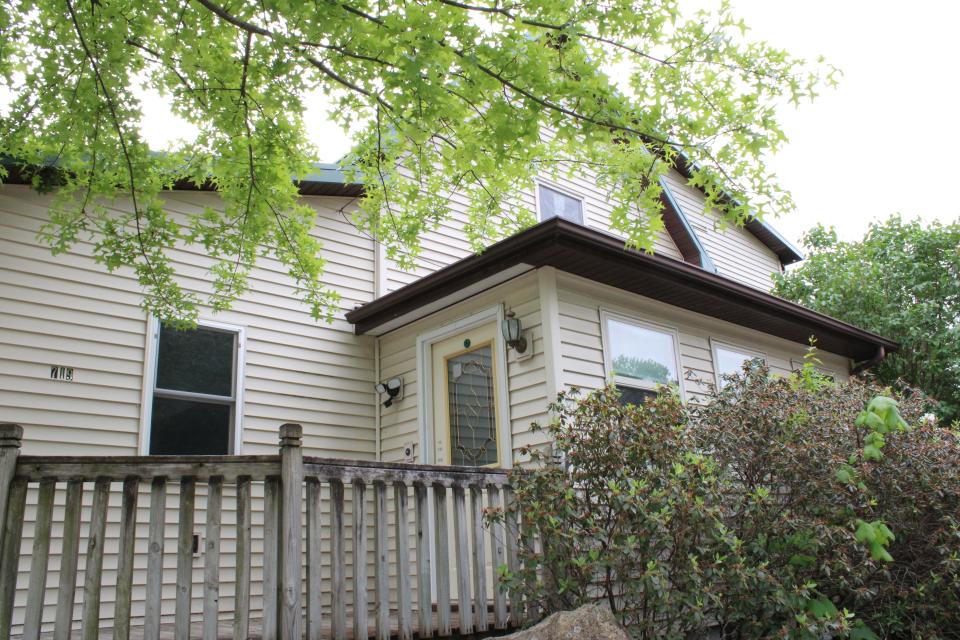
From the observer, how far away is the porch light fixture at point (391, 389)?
7.95 metres

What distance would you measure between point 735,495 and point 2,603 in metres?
4.33

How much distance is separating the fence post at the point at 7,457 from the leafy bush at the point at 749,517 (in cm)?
293

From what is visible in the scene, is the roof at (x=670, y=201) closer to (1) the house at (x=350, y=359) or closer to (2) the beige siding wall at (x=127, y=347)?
(1) the house at (x=350, y=359)

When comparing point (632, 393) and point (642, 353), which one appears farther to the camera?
point (642, 353)

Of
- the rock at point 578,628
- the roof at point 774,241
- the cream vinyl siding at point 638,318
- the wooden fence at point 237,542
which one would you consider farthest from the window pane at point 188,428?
the roof at point 774,241

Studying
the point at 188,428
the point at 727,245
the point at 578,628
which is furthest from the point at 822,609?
the point at 727,245

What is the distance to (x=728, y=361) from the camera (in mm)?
8484

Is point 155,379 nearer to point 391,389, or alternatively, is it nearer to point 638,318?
point 391,389

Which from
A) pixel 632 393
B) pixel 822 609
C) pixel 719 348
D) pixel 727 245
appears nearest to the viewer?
pixel 822 609

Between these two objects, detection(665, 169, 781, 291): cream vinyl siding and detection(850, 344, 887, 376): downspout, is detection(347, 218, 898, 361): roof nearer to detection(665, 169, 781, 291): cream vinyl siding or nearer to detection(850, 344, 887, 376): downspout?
detection(850, 344, 887, 376): downspout

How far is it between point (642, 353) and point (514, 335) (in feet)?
4.97

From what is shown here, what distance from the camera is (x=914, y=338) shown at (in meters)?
11.6

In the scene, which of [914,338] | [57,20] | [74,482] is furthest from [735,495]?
[914,338]

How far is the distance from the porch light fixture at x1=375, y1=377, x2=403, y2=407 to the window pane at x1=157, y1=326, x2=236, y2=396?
5.01 ft
